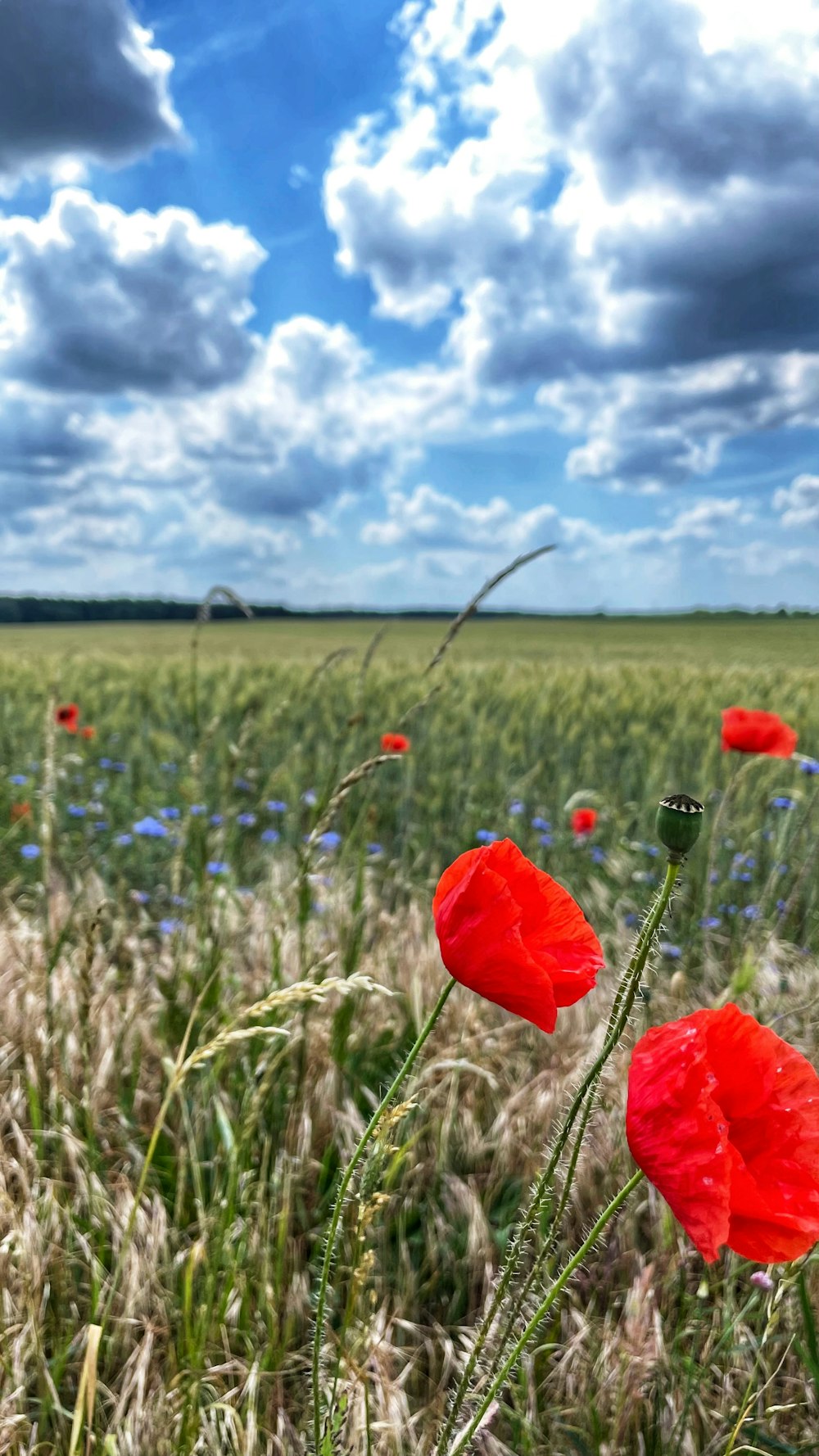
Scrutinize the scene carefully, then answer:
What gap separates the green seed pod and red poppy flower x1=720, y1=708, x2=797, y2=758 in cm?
201

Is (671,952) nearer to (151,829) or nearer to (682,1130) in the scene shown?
(151,829)

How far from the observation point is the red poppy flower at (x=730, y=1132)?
70 centimetres

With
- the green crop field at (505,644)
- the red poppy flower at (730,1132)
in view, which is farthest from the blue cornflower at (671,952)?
the green crop field at (505,644)

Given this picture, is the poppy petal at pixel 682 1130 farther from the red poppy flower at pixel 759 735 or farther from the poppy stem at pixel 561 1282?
the red poppy flower at pixel 759 735

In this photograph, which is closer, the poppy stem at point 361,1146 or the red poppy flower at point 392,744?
the poppy stem at point 361,1146

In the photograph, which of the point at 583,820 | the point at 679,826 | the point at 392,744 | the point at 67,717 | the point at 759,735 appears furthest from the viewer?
the point at 67,717

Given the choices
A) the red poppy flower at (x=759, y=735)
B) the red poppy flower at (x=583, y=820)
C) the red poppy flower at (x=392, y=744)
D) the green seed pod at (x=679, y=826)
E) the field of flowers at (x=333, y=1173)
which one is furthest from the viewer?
the red poppy flower at (x=583, y=820)

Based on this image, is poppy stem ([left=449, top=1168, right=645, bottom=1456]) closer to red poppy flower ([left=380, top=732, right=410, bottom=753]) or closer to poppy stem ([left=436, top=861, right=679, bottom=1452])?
poppy stem ([left=436, top=861, right=679, bottom=1452])

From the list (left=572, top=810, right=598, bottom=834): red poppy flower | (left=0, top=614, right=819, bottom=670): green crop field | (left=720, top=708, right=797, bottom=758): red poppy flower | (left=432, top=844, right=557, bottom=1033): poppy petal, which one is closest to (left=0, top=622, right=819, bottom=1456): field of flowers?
(left=572, top=810, right=598, bottom=834): red poppy flower

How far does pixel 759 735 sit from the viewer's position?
2.63 meters

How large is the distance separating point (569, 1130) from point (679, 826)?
0.94ft

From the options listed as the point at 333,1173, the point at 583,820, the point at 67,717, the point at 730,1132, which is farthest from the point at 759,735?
the point at 67,717

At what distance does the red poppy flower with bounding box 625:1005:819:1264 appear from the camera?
27.7 inches

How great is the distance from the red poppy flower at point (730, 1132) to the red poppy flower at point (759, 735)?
6.26ft
